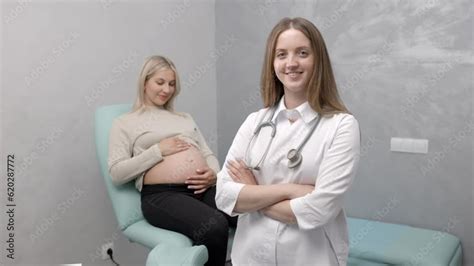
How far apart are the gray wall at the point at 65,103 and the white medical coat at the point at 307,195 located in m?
1.44

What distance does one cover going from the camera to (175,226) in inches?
79.4

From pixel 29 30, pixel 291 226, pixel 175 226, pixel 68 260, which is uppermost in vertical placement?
pixel 29 30

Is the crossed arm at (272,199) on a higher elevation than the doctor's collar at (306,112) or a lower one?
lower

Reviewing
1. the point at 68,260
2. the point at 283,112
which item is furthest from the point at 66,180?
the point at 283,112

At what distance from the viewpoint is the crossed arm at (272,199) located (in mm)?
1319

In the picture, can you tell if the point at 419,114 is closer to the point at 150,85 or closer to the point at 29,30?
the point at 150,85

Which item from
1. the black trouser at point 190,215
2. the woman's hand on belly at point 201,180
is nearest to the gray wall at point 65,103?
the black trouser at point 190,215

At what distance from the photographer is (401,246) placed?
2.17 metres

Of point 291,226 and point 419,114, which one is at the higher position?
point 419,114

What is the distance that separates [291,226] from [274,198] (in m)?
0.10

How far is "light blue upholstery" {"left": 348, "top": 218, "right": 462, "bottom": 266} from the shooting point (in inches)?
80.8

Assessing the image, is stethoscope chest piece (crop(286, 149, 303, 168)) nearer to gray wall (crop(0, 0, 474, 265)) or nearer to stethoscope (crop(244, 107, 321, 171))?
stethoscope (crop(244, 107, 321, 171))

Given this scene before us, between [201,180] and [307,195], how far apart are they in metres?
1.00

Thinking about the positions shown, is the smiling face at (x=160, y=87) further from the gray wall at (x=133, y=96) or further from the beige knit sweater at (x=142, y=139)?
the gray wall at (x=133, y=96)
